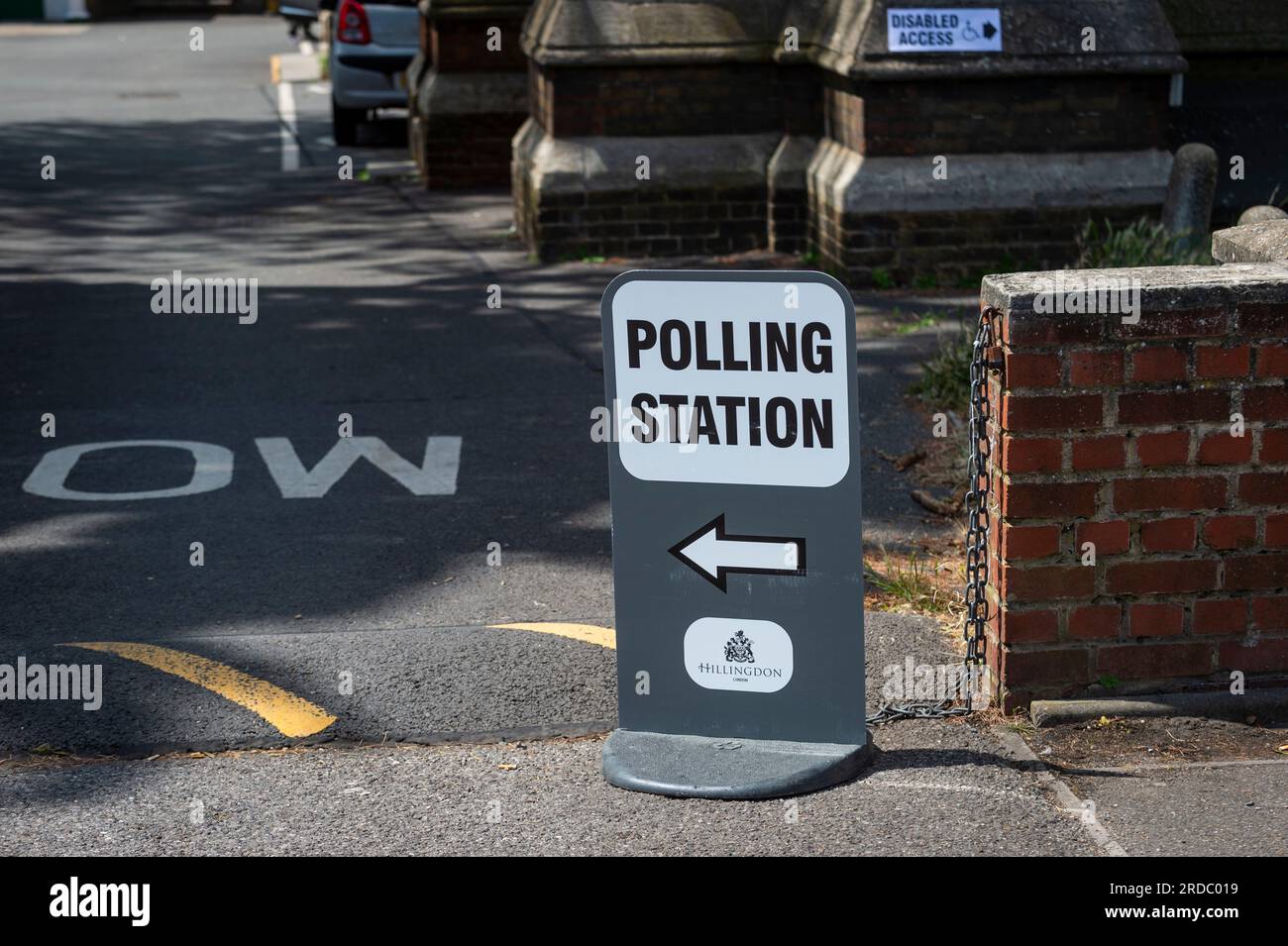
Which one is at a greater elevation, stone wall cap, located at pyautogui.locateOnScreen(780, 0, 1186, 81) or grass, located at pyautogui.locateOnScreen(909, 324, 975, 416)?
stone wall cap, located at pyautogui.locateOnScreen(780, 0, 1186, 81)

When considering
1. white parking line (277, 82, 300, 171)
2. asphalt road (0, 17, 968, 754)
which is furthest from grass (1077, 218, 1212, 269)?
white parking line (277, 82, 300, 171)

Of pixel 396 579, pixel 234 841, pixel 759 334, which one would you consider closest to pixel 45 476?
pixel 396 579

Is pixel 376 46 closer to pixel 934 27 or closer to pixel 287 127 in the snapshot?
pixel 287 127

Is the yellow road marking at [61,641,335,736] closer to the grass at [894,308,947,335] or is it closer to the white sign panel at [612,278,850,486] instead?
the white sign panel at [612,278,850,486]

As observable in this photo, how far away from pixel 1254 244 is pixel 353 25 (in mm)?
14516

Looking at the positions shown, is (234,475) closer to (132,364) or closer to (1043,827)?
(132,364)

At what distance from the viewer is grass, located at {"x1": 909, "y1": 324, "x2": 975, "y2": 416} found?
7918 mm

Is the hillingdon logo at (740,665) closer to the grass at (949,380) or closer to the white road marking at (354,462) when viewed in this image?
the white road marking at (354,462)

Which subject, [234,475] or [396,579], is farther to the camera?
[234,475]

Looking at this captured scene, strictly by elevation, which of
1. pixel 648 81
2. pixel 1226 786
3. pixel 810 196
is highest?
pixel 648 81

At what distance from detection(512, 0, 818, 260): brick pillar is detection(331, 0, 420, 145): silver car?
6389mm

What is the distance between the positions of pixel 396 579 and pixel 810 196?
21.0 feet

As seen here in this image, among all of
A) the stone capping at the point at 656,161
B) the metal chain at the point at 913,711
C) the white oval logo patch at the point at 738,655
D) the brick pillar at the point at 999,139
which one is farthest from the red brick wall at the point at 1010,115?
the white oval logo patch at the point at 738,655

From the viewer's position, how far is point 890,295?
10680 mm
